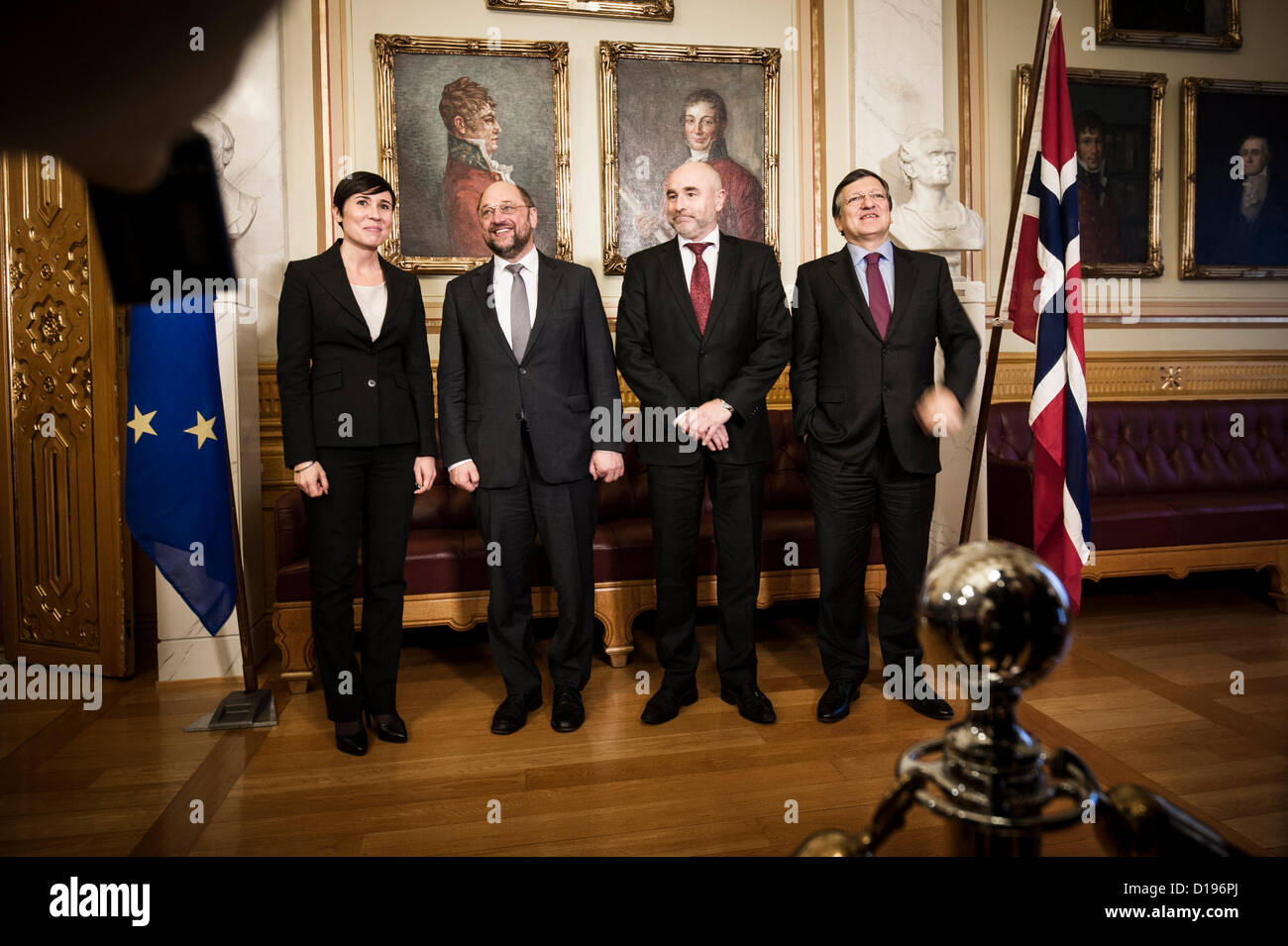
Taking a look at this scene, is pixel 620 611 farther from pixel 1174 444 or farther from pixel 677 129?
pixel 1174 444

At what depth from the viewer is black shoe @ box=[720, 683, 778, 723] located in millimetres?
2844

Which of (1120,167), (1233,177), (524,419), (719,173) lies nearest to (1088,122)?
(1120,167)

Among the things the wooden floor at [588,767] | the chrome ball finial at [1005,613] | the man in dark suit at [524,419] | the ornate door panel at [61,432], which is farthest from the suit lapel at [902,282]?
the ornate door panel at [61,432]

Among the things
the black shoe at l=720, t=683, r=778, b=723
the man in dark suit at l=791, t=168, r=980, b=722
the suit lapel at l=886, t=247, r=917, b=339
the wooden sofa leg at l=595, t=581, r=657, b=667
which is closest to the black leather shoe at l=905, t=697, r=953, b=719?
the man in dark suit at l=791, t=168, r=980, b=722

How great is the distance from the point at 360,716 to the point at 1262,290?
589 centimetres

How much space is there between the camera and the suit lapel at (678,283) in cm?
286

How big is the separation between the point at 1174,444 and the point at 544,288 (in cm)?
400

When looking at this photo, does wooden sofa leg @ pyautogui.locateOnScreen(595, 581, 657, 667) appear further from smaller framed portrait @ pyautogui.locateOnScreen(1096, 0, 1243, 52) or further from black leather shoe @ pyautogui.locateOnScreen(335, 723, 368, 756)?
smaller framed portrait @ pyautogui.locateOnScreen(1096, 0, 1243, 52)

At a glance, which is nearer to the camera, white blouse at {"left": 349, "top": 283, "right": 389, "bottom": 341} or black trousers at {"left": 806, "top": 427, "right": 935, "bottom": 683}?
white blouse at {"left": 349, "top": 283, "right": 389, "bottom": 341}

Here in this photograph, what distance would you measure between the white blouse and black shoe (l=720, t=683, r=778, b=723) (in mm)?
1802

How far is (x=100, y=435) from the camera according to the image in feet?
11.4

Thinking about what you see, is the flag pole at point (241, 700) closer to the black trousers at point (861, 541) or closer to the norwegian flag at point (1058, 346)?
the black trousers at point (861, 541)

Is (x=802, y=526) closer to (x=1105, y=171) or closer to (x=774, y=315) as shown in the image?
(x=774, y=315)
